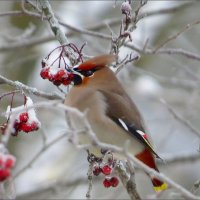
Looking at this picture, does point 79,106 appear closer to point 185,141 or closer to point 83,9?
point 83,9

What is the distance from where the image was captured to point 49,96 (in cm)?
354

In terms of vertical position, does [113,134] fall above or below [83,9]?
above

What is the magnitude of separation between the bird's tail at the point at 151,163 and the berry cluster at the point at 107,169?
198mm

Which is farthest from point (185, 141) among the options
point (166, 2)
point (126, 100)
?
point (126, 100)

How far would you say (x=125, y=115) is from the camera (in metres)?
3.48

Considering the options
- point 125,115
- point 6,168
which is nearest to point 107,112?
point 125,115

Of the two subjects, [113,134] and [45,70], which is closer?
[45,70]

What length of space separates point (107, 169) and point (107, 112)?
1.45ft

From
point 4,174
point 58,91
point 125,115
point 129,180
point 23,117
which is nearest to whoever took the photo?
point 4,174

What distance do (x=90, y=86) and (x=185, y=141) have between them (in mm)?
6703

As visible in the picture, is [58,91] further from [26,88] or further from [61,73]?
[61,73]

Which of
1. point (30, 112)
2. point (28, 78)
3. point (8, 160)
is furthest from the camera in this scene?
point (28, 78)

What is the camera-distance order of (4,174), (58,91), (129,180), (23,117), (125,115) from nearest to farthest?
(4,174)
(23,117)
(129,180)
(125,115)
(58,91)

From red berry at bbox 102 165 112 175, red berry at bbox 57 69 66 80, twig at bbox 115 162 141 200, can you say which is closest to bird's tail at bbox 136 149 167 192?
twig at bbox 115 162 141 200
